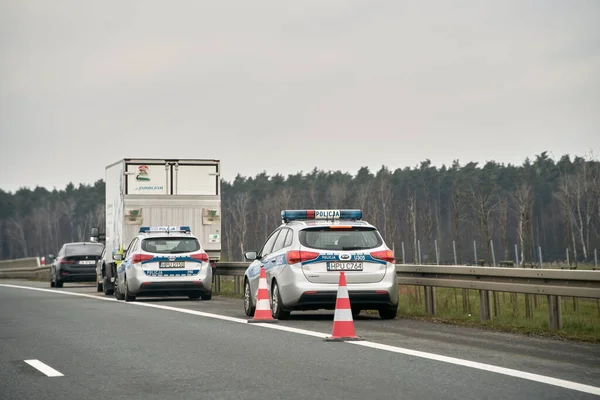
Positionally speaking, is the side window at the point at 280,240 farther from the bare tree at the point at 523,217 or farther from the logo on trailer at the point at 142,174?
the bare tree at the point at 523,217

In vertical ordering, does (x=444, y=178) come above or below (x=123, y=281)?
above

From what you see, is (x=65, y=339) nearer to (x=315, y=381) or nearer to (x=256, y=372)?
(x=256, y=372)

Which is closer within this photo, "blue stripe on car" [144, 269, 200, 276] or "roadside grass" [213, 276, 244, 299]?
"blue stripe on car" [144, 269, 200, 276]

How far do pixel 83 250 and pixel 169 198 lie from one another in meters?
11.2

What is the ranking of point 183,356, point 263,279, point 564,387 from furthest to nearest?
point 263,279 < point 183,356 < point 564,387

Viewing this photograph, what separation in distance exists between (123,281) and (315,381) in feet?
52.4

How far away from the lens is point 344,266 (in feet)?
53.6

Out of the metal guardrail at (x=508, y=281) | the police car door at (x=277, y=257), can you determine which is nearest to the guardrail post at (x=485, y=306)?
the metal guardrail at (x=508, y=281)

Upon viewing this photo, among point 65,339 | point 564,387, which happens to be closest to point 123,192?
point 65,339

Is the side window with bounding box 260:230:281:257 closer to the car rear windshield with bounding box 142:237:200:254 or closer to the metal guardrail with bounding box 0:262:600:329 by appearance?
the metal guardrail with bounding box 0:262:600:329

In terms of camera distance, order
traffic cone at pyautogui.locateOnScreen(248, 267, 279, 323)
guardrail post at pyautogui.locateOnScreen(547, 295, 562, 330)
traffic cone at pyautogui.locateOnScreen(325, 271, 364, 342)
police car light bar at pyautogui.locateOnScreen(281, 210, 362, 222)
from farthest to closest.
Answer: police car light bar at pyautogui.locateOnScreen(281, 210, 362, 222)
traffic cone at pyautogui.locateOnScreen(248, 267, 279, 323)
guardrail post at pyautogui.locateOnScreen(547, 295, 562, 330)
traffic cone at pyautogui.locateOnScreen(325, 271, 364, 342)

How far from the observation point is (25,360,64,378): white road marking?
991 centimetres

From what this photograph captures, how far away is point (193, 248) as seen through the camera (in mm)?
23891

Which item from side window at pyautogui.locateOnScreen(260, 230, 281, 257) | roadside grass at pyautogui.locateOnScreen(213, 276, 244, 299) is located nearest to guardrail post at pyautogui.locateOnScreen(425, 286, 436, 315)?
side window at pyautogui.locateOnScreen(260, 230, 281, 257)
